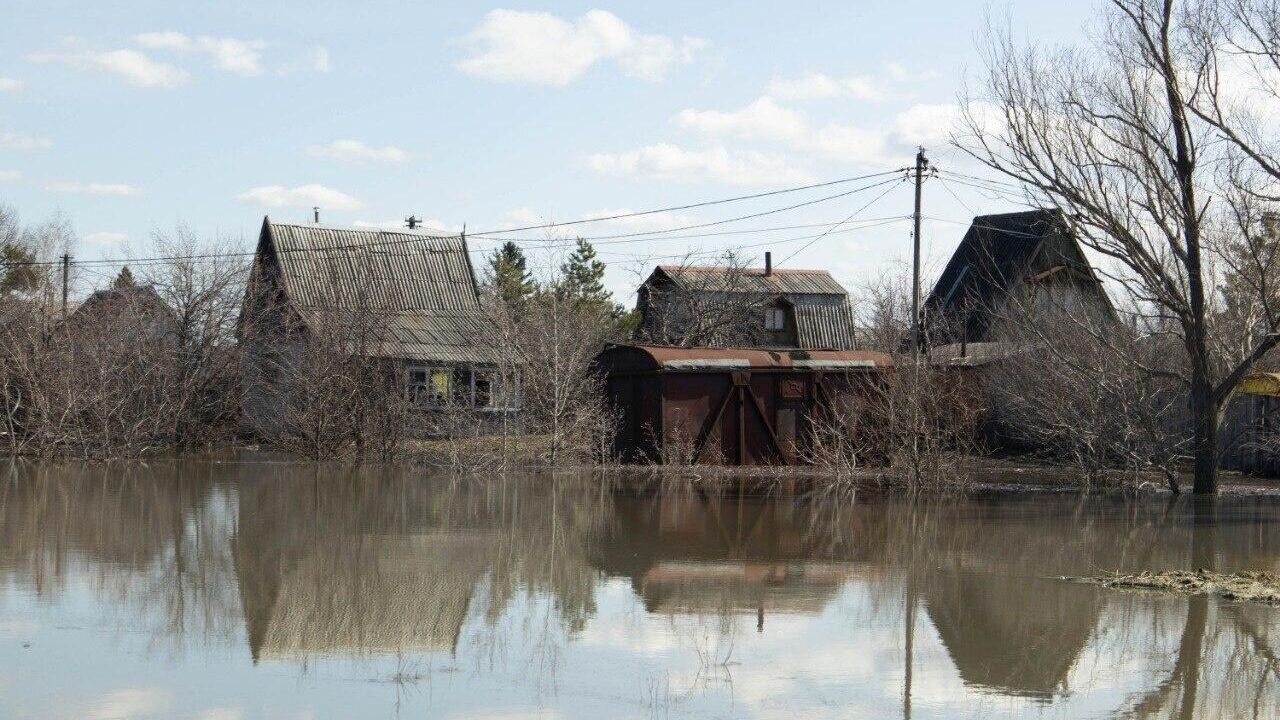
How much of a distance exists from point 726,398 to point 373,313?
9.31 metres

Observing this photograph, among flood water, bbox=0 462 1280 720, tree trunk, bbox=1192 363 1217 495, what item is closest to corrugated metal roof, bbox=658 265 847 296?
tree trunk, bbox=1192 363 1217 495

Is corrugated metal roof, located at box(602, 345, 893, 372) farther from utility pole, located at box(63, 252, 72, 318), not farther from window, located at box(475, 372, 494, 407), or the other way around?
utility pole, located at box(63, 252, 72, 318)

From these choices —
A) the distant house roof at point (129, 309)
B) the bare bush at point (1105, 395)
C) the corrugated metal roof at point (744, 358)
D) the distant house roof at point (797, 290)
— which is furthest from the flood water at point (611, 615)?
the distant house roof at point (797, 290)

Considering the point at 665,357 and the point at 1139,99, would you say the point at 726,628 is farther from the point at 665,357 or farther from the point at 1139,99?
the point at 665,357

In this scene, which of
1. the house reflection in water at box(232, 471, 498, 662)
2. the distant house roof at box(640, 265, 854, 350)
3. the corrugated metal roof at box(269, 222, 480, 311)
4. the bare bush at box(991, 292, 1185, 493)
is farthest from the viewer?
the distant house roof at box(640, 265, 854, 350)

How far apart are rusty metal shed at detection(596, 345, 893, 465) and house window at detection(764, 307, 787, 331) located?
1852 cm

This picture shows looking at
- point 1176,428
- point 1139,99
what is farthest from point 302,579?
point 1176,428

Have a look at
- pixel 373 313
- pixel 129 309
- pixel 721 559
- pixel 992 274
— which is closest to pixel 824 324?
pixel 992 274

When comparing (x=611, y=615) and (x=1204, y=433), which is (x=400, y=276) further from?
(x=611, y=615)

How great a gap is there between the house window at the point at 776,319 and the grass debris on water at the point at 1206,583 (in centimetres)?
3667

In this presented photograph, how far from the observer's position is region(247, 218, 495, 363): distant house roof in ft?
126

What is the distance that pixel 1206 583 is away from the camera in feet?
42.7

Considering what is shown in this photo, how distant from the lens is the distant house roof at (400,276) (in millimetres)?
38375

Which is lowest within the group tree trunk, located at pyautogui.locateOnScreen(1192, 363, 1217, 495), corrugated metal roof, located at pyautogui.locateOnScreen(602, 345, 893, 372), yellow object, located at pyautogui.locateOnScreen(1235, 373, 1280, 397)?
tree trunk, located at pyautogui.locateOnScreen(1192, 363, 1217, 495)
